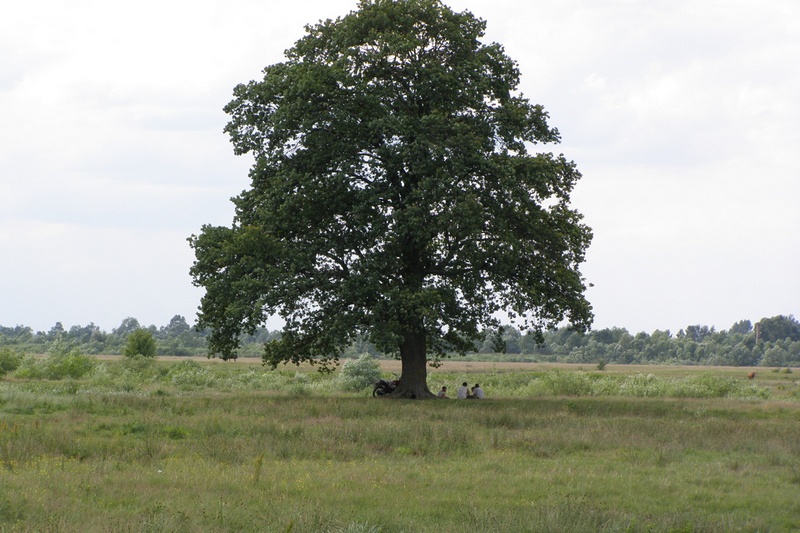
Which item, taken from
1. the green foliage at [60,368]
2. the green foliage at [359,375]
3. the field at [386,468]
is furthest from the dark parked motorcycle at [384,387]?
the green foliage at [60,368]

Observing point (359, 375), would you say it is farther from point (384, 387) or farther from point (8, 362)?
point (8, 362)

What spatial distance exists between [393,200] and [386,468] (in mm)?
18293

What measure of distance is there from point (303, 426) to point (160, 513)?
1132 cm

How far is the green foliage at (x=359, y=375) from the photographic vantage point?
52.1 metres

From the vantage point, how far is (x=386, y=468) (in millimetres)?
17078

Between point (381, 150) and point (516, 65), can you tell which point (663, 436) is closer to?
point (381, 150)

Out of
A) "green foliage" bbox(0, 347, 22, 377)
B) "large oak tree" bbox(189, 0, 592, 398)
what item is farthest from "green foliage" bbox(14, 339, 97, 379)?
"large oak tree" bbox(189, 0, 592, 398)

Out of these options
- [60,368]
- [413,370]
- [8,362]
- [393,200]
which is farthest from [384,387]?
[8,362]

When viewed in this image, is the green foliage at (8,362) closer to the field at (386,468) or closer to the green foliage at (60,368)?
the green foliage at (60,368)

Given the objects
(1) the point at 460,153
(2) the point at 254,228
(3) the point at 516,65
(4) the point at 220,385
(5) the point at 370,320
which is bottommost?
(4) the point at 220,385

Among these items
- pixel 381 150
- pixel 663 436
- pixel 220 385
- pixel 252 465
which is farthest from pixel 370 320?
pixel 220 385

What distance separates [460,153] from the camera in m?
32.5

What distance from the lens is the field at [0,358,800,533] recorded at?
1245cm

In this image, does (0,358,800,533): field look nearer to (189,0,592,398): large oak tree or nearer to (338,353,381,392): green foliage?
(189,0,592,398): large oak tree
